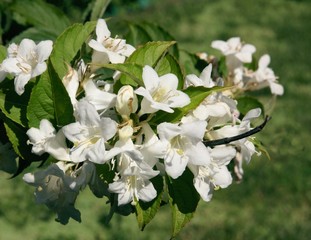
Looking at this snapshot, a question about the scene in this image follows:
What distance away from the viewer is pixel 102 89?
98cm

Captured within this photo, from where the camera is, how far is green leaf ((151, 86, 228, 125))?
3.05ft

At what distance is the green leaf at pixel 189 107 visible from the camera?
93 cm

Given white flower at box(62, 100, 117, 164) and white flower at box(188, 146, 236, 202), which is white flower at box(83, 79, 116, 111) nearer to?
white flower at box(62, 100, 117, 164)

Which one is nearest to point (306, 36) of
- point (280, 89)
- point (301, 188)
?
point (301, 188)

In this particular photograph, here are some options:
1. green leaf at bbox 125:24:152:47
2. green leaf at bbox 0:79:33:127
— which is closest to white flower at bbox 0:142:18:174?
green leaf at bbox 0:79:33:127

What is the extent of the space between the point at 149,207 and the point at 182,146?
5.9 inches

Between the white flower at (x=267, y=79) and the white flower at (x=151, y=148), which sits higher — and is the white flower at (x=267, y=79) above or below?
below

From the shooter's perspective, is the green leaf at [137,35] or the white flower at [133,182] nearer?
the white flower at [133,182]

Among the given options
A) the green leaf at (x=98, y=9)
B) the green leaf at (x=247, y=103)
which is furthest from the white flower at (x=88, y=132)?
the green leaf at (x=98, y=9)

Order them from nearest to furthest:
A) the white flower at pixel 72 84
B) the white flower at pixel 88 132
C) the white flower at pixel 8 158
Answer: the white flower at pixel 88 132, the white flower at pixel 72 84, the white flower at pixel 8 158

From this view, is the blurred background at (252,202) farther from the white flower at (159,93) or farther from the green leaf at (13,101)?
the white flower at (159,93)

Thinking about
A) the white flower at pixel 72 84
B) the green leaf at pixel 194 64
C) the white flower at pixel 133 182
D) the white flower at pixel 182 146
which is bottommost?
the green leaf at pixel 194 64

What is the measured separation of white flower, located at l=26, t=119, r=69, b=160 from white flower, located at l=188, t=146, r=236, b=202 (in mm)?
214

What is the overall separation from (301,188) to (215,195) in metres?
0.56
